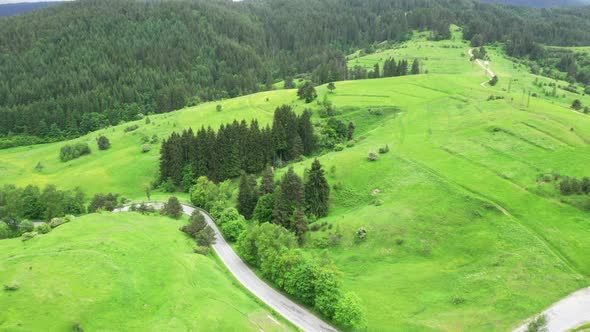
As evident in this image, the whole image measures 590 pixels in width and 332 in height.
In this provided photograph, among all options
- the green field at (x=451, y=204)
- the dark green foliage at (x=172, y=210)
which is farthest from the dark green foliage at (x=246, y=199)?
the green field at (x=451, y=204)

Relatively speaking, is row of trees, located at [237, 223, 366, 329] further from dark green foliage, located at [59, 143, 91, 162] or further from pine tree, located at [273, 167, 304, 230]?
dark green foliage, located at [59, 143, 91, 162]

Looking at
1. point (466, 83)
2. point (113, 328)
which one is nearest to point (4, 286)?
point (113, 328)

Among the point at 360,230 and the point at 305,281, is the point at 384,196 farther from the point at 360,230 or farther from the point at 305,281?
the point at 305,281

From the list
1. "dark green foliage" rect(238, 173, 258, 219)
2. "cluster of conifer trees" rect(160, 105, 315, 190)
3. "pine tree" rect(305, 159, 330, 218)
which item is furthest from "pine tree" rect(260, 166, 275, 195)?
"cluster of conifer trees" rect(160, 105, 315, 190)

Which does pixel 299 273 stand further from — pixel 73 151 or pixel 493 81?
pixel 493 81

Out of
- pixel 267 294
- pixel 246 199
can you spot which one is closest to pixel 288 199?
pixel 246 199
